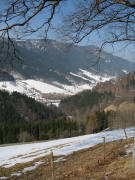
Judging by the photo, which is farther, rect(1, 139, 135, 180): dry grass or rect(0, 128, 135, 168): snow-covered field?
rect(0, 128, 135, 168): snow-covered field

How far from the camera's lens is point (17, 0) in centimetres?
452

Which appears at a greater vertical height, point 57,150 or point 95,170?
point 95,170

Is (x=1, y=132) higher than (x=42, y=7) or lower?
lower

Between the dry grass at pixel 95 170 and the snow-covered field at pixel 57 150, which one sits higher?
the dry grass at pixel 95 170

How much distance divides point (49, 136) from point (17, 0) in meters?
64.1

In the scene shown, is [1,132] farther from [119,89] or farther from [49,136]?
[119,89]

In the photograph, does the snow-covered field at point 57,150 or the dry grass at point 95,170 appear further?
the snow-covered field at point 57,150

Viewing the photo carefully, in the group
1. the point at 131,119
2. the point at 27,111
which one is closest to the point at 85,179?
the point at 131,119

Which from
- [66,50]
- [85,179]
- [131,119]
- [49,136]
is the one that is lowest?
Result: [49,136]

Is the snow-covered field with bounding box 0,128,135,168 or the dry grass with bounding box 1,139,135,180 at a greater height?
the dry grass with bounding box 1,139,135,180

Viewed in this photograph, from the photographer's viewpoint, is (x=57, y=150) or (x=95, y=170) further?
(x=57, y=150)

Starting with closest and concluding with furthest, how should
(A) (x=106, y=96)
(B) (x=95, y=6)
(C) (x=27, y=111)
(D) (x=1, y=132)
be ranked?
(B) (x=95, y=6) → (D) (x=1, y=132) → (C) (x=27, y=111) → (A) (x=106, y=96)

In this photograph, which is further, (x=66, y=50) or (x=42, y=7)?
(x=66, y=50)

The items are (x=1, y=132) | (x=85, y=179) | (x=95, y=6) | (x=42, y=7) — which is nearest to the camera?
(x=42, y=7)
